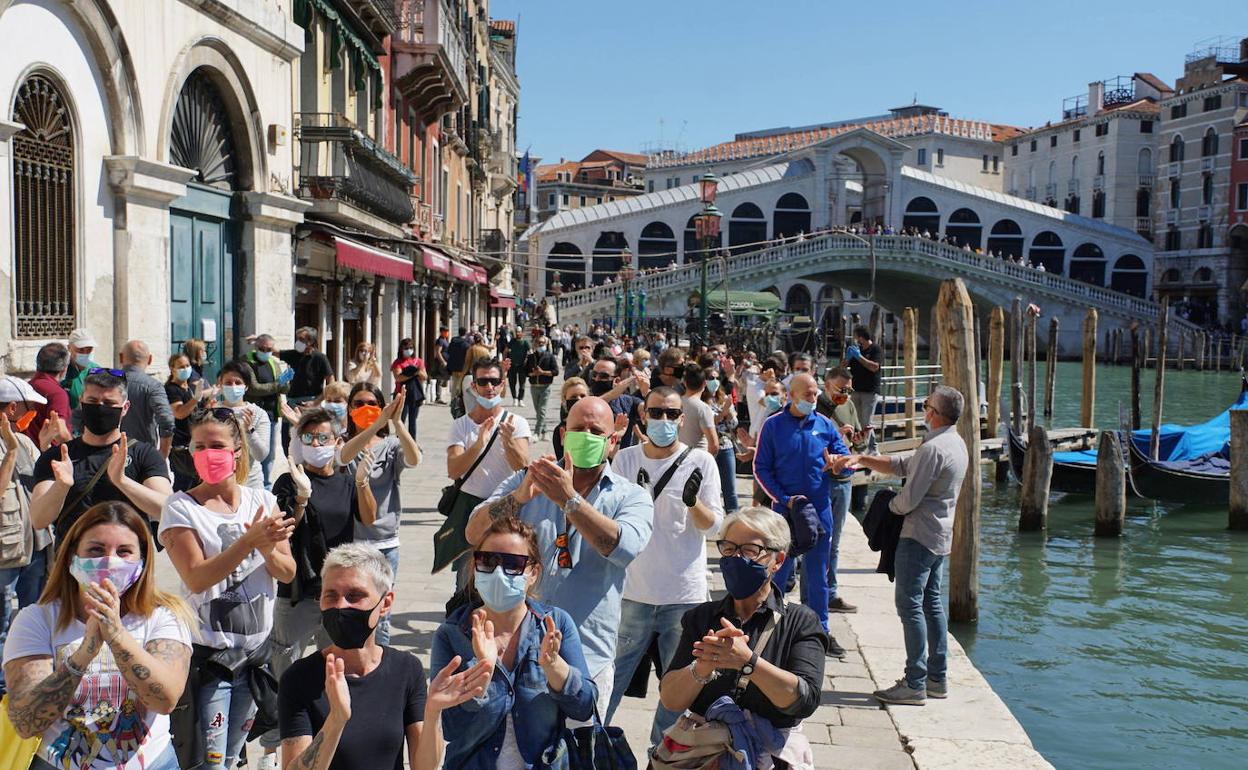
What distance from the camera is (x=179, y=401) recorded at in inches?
316

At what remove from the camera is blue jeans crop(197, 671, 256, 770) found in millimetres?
3629

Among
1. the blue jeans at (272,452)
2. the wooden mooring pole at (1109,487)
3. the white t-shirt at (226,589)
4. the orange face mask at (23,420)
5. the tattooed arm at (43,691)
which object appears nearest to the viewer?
the tattooed arm at (43,691)

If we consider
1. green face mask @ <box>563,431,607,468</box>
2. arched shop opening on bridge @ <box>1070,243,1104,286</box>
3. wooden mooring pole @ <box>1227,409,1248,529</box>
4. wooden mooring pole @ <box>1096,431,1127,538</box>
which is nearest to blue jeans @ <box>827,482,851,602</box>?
green face mask @ <box>563,431,607,468</box>

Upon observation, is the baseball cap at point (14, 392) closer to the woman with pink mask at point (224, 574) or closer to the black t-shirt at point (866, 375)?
the woman with pink mask at point (224, 574)

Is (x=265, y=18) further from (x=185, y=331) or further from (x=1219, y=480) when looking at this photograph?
(x=1219, y=480)

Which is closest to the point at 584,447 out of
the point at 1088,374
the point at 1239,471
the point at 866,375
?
the point at 866,375

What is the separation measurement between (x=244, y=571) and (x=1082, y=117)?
6791 cm

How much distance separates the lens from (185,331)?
11.0 m

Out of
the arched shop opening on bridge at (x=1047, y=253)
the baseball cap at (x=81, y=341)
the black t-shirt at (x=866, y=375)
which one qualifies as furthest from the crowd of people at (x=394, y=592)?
the arched shop opening on bridge at (x=1047, y=253)

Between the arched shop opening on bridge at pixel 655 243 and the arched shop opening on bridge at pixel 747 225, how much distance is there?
12.3 ft

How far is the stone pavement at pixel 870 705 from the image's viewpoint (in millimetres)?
5090

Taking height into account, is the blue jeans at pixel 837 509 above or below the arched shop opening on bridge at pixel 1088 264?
below

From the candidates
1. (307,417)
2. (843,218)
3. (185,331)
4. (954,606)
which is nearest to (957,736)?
(307,417)

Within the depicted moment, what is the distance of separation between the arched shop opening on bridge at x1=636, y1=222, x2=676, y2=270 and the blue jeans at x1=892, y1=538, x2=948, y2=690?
2143 inches
